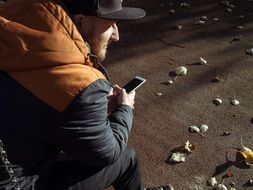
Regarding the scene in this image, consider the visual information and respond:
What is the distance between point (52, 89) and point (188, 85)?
2.60 meters

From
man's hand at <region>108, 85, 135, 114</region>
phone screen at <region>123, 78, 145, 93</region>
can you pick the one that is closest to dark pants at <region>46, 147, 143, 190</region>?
man's hand at <region>108, 85, 135, 114</region>

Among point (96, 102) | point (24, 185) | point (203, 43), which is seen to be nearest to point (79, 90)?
point (96, 102)

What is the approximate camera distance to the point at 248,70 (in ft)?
15.3

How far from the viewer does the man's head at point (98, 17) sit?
2174 millimetres

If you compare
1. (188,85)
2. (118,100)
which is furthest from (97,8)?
(188,85)

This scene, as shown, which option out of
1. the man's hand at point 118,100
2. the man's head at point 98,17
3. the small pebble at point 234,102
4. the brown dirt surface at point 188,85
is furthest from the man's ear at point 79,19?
the small pebble at point 234,102

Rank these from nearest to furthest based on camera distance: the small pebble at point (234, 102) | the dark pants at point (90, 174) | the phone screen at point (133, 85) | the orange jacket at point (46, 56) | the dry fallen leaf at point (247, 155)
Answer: the orange jacket at point (46, 56)
the dark pants at point (90, 174)
the phone screen at point (133, 85)
the dry fallen leaf at point (247, 155)
the small pebble at point (234, 102)

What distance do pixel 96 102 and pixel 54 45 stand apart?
0.98 ft

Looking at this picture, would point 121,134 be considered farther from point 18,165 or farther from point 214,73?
point 214,73

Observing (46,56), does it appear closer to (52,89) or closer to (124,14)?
(52,89)

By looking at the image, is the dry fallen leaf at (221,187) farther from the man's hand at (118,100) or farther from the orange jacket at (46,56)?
the orange jacket at (46,56)

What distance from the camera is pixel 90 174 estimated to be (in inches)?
96.7

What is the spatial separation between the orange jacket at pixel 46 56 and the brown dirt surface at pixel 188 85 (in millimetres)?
1482

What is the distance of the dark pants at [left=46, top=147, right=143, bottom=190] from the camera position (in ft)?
7.93
